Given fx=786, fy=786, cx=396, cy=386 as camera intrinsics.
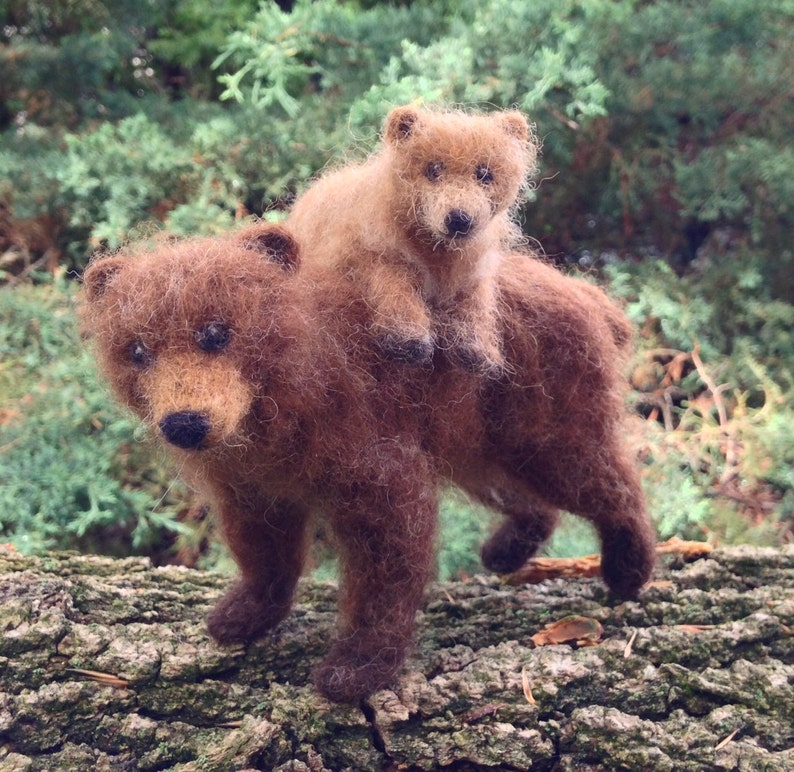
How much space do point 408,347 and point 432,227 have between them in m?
0.16

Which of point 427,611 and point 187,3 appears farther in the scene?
point 187,3

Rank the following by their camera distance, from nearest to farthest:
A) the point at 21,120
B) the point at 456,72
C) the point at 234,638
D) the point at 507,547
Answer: the point at 234,638, the point at 507,547, the point at 456,72, the point at 21,120

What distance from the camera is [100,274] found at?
1038 millimetres

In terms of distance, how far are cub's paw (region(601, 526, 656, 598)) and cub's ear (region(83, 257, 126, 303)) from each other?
0.93 m

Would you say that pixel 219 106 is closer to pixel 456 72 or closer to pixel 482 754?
pixel 456 72

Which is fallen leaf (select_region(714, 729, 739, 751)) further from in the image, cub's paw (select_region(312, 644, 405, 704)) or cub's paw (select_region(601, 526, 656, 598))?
cub's paw (select_region(312, 644, 405, 704))

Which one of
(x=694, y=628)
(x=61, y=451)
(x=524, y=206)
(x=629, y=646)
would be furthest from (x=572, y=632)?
(x=61, y=451)

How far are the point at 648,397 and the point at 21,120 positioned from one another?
2406mm

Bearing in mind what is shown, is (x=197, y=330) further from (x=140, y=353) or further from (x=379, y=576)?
(x=379, y=576)

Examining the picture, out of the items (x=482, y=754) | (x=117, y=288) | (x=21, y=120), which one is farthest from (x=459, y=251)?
(x=21, y=120)

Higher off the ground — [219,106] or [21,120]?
[219,106]

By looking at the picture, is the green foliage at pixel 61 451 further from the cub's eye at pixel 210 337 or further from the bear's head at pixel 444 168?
the bear's head at pixel 444 168

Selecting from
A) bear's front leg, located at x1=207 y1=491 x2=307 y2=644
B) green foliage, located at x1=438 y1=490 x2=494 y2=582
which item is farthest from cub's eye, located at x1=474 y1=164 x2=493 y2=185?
green foliage, located at x1=438 y1=490 x2=494 y2=582

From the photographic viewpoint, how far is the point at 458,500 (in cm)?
147
